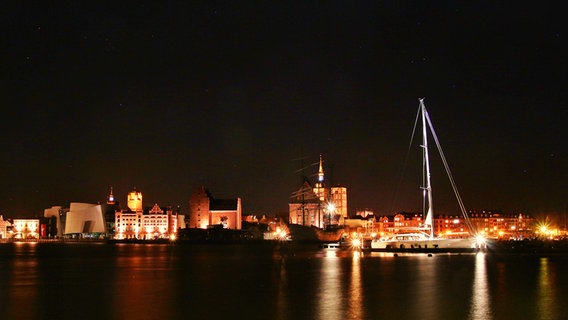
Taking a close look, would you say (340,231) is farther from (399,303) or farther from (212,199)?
(399,303)

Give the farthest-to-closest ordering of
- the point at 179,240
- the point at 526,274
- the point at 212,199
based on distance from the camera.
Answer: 1. the point at 212,199
2. the point at 179,240
3. the point at 526,274

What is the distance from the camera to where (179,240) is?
140750 millimetres

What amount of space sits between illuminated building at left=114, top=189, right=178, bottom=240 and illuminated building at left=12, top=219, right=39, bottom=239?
4065 cm

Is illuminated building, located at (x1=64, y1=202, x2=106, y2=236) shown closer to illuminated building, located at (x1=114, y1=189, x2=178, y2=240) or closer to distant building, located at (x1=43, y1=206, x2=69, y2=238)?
illuminated building, located at (x1=114, y1=189, x2=178, y2=240)

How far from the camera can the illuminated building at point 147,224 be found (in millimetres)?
164625

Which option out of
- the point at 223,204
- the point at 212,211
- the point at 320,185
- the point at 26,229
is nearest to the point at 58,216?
the point at 26,229

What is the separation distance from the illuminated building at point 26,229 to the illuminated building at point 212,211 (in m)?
68.4

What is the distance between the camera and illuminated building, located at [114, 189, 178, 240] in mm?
164625

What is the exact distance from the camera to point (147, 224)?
166 metres

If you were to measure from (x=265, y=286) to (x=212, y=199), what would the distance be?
127 m

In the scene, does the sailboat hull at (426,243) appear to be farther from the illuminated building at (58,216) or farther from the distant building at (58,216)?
the illuminated building at (58,216)

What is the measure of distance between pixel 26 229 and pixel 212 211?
77179mm

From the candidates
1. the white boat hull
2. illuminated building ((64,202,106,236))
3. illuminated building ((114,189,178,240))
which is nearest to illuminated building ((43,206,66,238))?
illuminated building ((64,202,106,236))

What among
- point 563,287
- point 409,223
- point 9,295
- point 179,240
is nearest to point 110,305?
point 9,295
